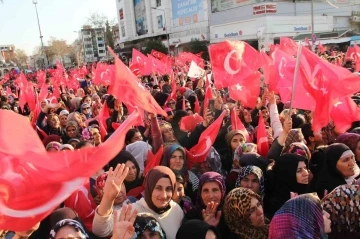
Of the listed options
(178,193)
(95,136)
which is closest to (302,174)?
(178,193)

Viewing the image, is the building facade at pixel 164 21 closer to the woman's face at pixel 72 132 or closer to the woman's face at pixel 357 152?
the woman's face at pixel 72 132

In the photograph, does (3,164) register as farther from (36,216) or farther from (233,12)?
(233,12)

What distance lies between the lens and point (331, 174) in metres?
3.08

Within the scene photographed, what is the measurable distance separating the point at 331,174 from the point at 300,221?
4.35 ft

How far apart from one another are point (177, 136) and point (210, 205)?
241 cm

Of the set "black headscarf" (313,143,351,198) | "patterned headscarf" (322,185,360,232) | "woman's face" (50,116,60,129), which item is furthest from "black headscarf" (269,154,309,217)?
"woman's face" (50,116,60,129)

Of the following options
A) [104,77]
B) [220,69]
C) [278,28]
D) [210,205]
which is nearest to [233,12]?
[278,28]

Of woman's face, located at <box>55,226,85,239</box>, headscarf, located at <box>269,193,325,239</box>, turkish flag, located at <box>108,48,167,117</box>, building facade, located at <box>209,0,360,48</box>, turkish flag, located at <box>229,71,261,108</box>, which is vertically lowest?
woman's face, located at <box>55,226,85,239</box>

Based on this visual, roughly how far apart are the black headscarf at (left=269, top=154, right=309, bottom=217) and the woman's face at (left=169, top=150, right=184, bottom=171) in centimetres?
84

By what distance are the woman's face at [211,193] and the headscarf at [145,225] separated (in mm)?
577

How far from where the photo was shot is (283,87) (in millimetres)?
5328

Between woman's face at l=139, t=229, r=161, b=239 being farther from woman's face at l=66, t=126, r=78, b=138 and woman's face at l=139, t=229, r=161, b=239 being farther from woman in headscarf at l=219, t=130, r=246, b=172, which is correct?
woman's face at l=66, t=126, r=78, b=138

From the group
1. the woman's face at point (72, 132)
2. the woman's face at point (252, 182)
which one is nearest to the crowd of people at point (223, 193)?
the woman's face at point (252, 182)

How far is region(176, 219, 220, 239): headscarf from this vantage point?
2275 millimetres
